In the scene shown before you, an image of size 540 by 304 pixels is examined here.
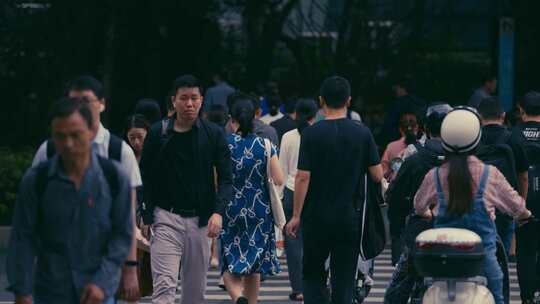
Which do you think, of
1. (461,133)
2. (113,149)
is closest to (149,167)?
(461,133)

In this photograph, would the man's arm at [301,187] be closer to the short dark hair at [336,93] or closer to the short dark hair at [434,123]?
the short dark hair at [336,93]

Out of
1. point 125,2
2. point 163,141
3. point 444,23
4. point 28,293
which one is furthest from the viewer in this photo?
point 444,23

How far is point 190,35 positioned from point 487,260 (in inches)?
606

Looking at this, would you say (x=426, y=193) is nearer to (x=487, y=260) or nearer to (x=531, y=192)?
(x=487, y=260)

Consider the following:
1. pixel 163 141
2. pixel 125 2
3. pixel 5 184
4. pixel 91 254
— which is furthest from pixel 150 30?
pixel 91 254

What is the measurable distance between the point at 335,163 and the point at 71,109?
3.49 metres

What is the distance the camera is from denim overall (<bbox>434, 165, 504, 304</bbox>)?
28.6 ft

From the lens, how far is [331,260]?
10.2m

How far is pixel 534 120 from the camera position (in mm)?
12469

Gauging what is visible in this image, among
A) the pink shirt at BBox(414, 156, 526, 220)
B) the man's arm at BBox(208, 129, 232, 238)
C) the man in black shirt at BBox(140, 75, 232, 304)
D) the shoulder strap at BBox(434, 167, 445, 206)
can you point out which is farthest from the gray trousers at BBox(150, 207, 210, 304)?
the shoulder strap at BBox(434, 167, 445, 206)

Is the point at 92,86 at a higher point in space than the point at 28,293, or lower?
higher

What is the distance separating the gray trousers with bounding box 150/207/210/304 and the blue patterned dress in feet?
6.77

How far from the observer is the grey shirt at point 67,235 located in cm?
691

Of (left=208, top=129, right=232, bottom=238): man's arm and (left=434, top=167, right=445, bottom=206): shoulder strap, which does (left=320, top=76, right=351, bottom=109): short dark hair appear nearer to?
(left=208, top=129, right=232, bottom=238): man's arm
